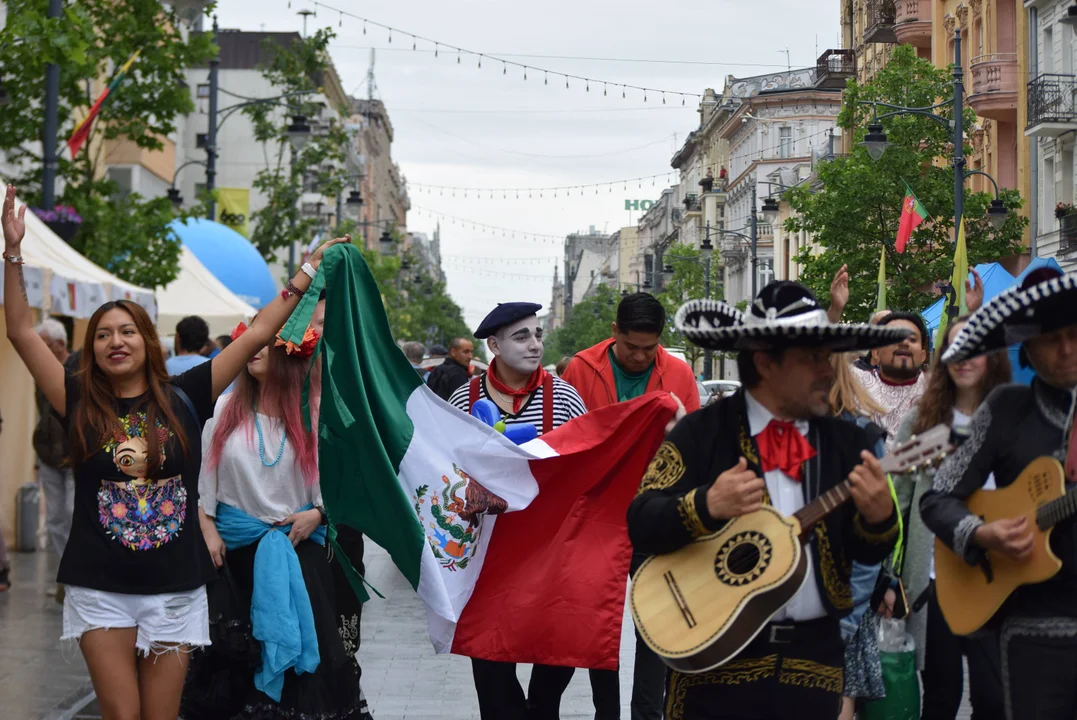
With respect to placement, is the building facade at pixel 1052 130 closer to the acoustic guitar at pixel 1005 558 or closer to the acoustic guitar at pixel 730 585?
the acoustic guitar at pixel 1005 558

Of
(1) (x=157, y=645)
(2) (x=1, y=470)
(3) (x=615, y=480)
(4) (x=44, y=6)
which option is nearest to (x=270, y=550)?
(1) (x=157, y=645)

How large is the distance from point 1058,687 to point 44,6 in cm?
1320

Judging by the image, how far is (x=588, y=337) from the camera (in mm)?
127938

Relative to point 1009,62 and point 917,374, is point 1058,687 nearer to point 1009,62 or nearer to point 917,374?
point 917,374

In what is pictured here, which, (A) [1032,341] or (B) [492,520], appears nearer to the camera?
(A) [1032,341]

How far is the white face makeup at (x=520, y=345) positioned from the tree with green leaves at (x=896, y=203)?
2751 centimetres

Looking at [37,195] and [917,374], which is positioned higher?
[37,195]

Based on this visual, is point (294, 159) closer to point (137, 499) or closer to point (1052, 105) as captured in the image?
point (1052, 105)

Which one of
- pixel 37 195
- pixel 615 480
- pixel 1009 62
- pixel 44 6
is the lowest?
pixel 615 480

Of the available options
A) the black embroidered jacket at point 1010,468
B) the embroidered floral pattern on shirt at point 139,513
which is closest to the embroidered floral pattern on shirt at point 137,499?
the embroidered floral pattern on shirt at point 139,513

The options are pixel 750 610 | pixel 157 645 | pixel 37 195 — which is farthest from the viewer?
pixel 37 195

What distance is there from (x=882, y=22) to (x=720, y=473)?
50.1 m

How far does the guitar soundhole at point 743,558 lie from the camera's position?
431 centimetres

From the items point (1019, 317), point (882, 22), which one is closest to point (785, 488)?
point (1019, 317)
